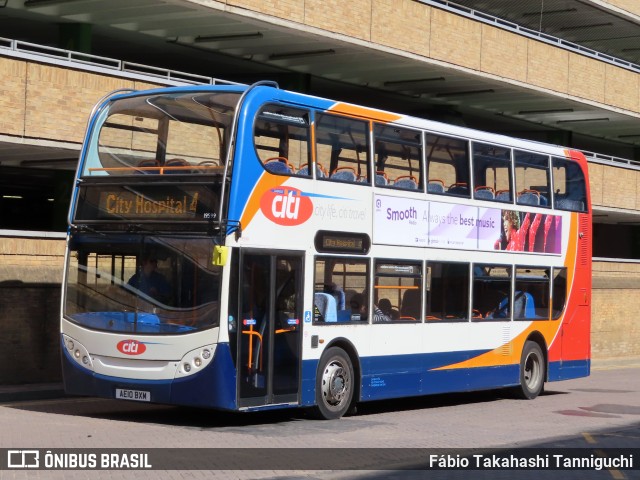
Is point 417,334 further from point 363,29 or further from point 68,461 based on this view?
point 363,29

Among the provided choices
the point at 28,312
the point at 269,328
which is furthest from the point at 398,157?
the point at 28,312

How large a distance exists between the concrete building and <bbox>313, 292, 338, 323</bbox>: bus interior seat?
18.5 ft

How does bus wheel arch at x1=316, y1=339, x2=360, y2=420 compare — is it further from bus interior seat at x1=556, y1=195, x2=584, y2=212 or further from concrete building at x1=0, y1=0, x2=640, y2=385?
bus interior seat at x1=556, y1=195, x2=584, y2=212

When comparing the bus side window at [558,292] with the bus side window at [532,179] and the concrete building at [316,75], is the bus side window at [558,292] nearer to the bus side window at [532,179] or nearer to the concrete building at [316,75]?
the bus side window at [532,179]

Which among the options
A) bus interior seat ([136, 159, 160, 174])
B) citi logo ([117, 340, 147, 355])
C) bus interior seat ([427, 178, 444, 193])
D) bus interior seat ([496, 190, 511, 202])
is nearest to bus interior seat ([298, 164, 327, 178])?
bus interior seat ([136, 159, 160, 174])

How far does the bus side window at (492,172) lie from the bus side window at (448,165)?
0.26 meters

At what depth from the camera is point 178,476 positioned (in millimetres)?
10539

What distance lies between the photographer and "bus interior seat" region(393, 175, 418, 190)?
17.0 metres

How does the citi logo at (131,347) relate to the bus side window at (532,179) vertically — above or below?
below

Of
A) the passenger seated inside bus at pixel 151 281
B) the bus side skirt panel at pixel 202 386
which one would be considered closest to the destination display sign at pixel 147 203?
the passenger seated inside bus at pixel 151 281

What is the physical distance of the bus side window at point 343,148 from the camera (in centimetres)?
1567

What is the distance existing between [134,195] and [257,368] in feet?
8.41

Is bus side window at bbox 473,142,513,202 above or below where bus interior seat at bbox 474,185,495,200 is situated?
above

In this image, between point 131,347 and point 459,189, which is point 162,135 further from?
point 459,189
